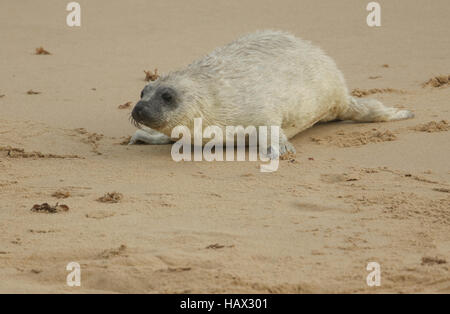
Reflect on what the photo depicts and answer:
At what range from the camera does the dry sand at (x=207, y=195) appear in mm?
Result: 3889

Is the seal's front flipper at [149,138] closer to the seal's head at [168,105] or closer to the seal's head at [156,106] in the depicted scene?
the seal's head at [168,105]

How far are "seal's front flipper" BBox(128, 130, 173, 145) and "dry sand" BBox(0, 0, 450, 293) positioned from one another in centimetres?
15

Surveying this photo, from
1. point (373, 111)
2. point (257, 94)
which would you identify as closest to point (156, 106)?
point (257, 94)

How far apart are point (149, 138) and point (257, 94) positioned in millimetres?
1129

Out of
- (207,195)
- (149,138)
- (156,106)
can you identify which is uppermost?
(156,106)

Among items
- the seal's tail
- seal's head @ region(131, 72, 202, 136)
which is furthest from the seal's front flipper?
the seal's tail

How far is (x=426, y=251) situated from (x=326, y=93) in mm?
3445

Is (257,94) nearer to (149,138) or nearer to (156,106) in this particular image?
(156,106)

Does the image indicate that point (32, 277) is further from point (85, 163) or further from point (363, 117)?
point (363, 117)

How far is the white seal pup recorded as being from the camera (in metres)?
6.40

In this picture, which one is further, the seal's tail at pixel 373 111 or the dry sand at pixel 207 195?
the seal's tail at pixel 373 111

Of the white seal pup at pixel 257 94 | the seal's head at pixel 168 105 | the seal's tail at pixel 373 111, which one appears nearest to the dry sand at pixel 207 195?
the seal's tail at pixel 373 111

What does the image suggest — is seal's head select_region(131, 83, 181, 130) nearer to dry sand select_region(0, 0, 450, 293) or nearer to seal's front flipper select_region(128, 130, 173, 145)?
dry sand select_region(0, 0, 450, 293)

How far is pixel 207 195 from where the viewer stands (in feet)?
17.4
